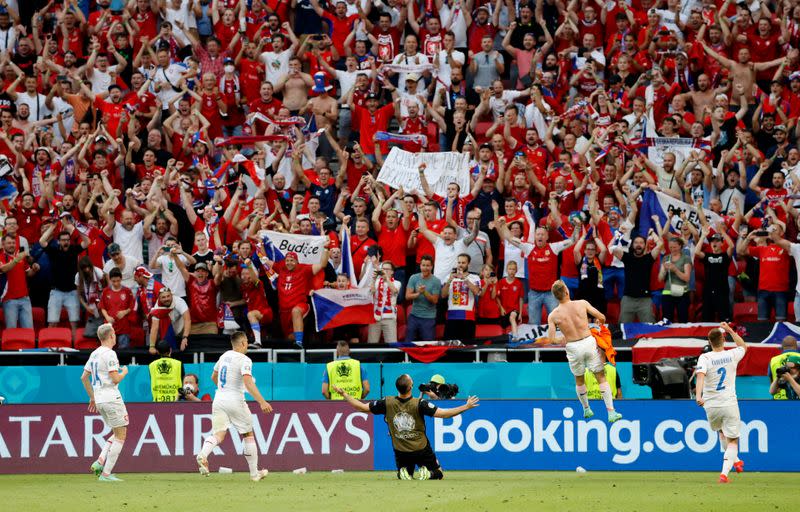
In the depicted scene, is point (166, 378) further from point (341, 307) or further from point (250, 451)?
point (250, 451)

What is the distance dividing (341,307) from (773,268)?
7684 millimetres

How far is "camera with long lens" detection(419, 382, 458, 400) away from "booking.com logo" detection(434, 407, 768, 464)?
0.51m

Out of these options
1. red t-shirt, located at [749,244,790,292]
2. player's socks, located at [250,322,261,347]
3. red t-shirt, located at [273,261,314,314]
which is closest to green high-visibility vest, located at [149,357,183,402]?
player's socks, located at [250,322,261,347]

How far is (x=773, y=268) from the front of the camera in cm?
2297

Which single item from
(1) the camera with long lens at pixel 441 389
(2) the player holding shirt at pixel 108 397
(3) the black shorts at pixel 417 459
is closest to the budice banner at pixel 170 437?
(1) the camera with long lens at pixel 441 389

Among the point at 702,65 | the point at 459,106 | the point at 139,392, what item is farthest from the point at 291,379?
the point at 702,65

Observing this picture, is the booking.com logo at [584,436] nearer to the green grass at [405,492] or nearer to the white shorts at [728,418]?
the green grass at [405,492]

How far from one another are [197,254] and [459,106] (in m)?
6.10

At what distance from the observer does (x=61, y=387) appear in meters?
22.3

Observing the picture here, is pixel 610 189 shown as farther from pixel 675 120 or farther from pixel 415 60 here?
pixel 415 60

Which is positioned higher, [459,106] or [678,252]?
[459,106]

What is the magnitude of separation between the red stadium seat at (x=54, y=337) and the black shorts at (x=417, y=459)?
8.40 meters

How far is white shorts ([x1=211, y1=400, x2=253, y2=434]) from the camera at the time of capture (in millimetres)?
17391

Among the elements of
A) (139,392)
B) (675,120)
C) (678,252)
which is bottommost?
(139,392)
